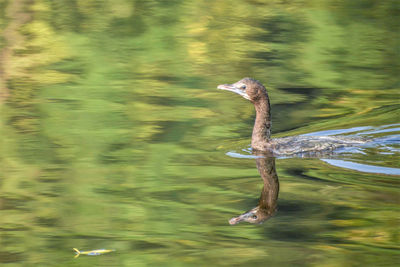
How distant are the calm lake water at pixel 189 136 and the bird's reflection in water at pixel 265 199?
94mm

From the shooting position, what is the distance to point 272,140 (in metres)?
10.6

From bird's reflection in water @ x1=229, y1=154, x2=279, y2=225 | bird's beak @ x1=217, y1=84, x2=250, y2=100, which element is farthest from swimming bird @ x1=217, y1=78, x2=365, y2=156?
bird's reflection in water @ x1=229, y1=154, x2=279, y2=225

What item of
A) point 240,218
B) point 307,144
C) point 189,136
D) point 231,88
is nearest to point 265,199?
point 240,218

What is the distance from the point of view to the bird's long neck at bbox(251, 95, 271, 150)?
10.5 m

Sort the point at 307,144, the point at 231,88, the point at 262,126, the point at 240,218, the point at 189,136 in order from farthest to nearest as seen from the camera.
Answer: the point at 189,136, the point at 262,126, the point at 231,88, the point at 307,144, the point at 240,218

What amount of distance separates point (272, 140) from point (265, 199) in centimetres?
255

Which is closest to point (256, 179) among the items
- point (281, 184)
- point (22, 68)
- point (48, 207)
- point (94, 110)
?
point (281, 184)

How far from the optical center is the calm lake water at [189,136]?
7.05 m

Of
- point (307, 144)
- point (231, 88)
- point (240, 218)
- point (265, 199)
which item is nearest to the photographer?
point (240, 218)

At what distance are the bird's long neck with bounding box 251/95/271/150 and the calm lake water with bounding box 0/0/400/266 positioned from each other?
0.21 metres

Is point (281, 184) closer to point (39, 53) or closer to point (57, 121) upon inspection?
point (57, 121)

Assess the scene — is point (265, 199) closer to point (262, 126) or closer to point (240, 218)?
point (240, 218)

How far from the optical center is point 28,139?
1086 centimetres

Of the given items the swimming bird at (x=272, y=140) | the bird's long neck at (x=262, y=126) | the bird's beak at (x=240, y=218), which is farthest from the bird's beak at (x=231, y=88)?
the bird's beak at (x=240, y=218)
